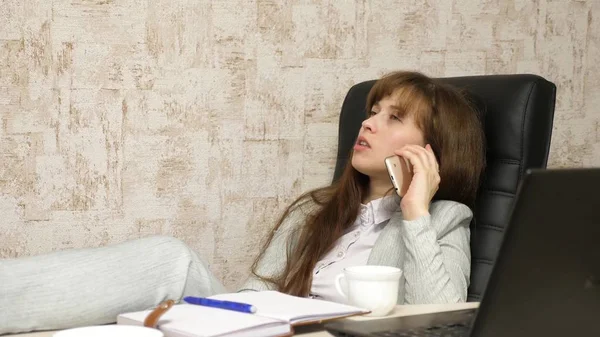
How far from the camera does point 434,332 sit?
104 centimetres

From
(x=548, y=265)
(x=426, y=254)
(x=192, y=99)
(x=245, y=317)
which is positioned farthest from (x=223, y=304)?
(x=192, y=99)

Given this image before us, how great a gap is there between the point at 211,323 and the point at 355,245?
3.41 feet

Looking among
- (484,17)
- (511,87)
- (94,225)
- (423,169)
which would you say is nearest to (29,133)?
(94,225)

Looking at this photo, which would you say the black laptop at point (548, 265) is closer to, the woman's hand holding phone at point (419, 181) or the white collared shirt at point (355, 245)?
the woman's hand holding phone at point (419, 181)

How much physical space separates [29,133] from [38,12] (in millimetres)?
328

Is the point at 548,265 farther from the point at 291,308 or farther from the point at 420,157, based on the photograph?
the point at 420,157

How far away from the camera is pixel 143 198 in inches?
92.4

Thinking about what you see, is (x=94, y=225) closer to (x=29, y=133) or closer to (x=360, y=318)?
(x=29, y=133)

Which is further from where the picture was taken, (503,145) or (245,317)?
(503,145)

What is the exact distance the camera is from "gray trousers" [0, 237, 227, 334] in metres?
1.09

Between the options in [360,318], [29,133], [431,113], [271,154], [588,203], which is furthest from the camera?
[271,154]

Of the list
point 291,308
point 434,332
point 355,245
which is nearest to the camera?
point 434,332

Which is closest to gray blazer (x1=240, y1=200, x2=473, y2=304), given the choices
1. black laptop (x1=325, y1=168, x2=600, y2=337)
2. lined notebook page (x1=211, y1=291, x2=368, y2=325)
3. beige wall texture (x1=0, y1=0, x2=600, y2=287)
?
beige wall texture (x1=0, y1=0, x2=600, y2=287)

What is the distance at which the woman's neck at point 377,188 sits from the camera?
6.97ft
